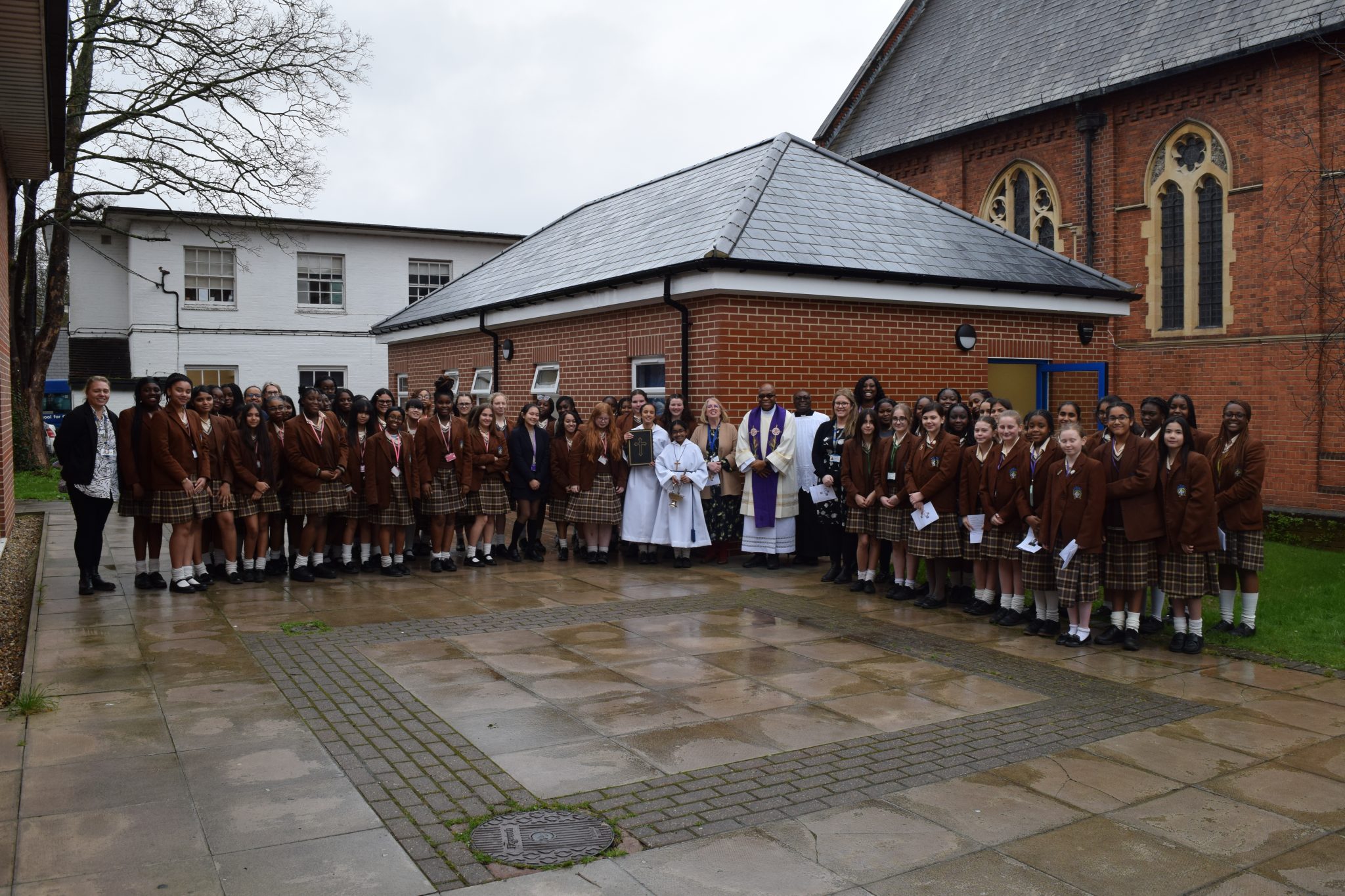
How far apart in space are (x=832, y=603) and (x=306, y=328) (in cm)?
2648

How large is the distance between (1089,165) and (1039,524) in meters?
16.3

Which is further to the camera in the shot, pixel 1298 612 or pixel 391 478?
pixel 391 478

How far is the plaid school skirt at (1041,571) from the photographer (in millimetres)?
8164

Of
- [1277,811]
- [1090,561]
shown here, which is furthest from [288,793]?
[1090,561]

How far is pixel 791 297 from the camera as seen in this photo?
1194 cm

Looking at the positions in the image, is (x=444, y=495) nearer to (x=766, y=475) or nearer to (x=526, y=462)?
(x=526, y=462)

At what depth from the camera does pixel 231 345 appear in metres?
31.0

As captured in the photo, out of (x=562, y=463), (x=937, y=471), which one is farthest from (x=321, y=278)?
(x=937, y=471)

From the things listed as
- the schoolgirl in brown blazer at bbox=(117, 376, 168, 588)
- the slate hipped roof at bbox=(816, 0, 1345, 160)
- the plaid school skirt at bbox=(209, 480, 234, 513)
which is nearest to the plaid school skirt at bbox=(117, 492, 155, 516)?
the schoolgirl in brown blazer at bbox=(117, 376, 168, 588)

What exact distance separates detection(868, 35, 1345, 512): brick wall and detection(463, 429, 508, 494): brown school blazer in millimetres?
14316

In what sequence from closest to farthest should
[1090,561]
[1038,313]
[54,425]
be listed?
[1090,561] < [1038,313] < [54,425]

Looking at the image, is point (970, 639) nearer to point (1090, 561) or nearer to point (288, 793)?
point (1090, 561)

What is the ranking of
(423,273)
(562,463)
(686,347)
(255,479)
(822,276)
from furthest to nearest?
(423,273), (686,347), (822,276), (562,463), (255,479)

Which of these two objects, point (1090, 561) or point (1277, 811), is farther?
point (1090, 561)
